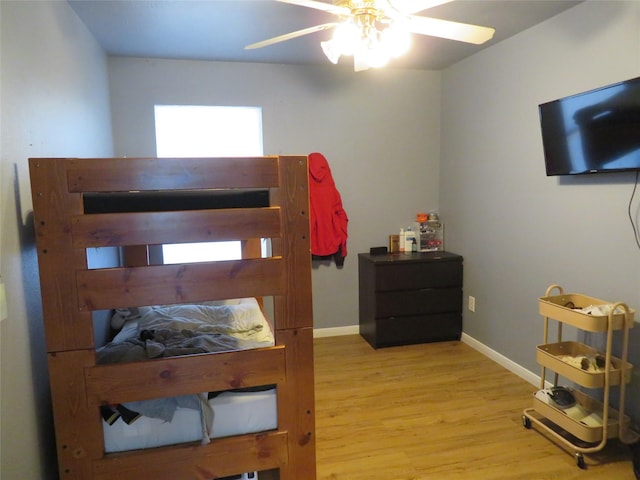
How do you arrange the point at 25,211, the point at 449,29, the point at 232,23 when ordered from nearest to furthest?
the point at 25,211
the point at 449,29
the point at 232,23

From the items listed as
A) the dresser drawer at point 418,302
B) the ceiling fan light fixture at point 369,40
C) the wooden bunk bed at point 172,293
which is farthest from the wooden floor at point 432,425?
the ceiling fan light fixture at point 369,40

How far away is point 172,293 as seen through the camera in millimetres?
1559

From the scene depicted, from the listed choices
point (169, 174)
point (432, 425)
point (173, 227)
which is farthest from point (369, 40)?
point (432, 425)

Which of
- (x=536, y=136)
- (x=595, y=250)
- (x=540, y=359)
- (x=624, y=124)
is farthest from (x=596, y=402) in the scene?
(x=536, y=136)

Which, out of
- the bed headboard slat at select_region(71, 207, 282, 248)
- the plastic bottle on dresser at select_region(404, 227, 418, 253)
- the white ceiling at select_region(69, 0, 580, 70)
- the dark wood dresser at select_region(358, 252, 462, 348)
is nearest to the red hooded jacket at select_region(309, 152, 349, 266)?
the dark wood dresser at select_region(358, 252, 462, 348)

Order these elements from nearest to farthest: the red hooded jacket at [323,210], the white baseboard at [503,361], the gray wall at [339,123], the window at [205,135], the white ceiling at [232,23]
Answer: the white ceiling at [232,23], the white baseboard at [503,361], the gray wall at [339,123], the window at [205,135], the red hooded jacket at [323,210]

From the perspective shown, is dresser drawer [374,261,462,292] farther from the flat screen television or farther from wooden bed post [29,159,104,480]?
wooden bed post [29,159,104,480]

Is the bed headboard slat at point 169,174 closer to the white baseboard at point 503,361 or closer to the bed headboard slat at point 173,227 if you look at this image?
the bed headboard slat at point 173,227

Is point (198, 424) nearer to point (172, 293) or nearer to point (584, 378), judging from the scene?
point (172, 293)

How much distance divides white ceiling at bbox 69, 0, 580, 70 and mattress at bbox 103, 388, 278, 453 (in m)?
2.09

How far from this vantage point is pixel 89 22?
8.47ft

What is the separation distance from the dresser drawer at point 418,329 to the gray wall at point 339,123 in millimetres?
492

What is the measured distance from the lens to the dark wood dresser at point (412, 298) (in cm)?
353

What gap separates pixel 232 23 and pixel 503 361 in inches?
123
